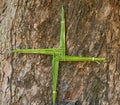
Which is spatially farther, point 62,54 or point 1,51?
point 1,51

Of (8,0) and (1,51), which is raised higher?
(8,0)

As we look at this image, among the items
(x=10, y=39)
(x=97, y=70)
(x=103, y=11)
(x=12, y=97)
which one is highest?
(x=103, y=11)

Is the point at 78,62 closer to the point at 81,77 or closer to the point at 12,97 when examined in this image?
the point at 81,77

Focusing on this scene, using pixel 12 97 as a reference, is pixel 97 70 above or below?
above

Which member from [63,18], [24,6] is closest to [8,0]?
[24,6]

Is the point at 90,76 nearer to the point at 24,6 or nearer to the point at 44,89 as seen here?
the point at 44,89

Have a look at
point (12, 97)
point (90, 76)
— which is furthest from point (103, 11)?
point (12, 97)
